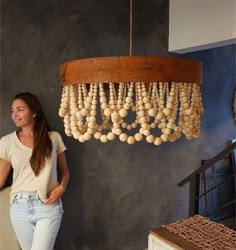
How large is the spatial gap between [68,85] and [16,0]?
142 cm

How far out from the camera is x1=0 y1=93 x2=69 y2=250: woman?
185cm

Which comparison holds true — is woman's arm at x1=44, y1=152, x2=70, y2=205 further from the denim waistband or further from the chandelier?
the chandelier

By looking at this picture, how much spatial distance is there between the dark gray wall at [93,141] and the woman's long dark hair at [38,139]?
0.24m

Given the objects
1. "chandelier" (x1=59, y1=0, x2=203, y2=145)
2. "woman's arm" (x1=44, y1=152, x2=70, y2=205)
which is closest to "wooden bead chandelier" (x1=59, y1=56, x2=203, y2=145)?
"chandelier" (x1=59, y1=0, x2=203, y2=145)

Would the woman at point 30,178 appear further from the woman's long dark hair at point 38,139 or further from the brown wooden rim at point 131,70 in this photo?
the brown wooden rim at point 131,70

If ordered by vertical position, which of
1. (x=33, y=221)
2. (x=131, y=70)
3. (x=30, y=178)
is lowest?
(x=33, y=221)

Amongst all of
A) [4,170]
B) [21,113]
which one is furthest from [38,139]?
[4,170]

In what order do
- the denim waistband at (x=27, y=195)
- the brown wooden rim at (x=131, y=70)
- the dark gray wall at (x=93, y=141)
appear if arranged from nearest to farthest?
the brown wooden rim at (x=131, y=70) < the denim waistband at (x=27, y=195) < the dark gray wall at (x=93, y=141)

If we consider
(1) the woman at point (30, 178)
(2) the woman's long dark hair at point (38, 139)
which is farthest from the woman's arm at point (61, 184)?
(2) the woman's long dark hair at point (38, 139)

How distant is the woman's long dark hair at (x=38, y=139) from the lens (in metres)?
1.87

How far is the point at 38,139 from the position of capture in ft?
6.33

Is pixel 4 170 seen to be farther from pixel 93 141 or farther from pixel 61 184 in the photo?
pixel 93 141

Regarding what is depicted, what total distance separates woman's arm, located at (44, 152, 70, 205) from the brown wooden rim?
3.83ft

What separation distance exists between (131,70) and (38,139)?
1223mm
